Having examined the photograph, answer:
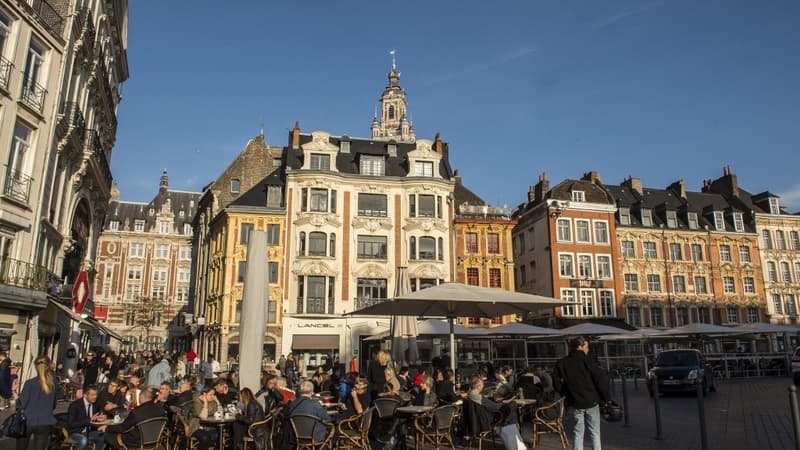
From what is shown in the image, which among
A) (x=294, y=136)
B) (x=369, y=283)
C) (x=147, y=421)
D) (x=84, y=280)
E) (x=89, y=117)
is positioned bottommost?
(x=147, y=421)

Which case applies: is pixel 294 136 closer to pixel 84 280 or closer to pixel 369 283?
pixel 369 283

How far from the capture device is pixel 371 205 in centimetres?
3566

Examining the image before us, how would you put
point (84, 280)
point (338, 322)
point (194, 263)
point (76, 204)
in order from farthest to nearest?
point (194, 263)
point (338, 322)
point (76, 204)
point (84, 280)

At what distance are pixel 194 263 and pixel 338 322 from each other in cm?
2031

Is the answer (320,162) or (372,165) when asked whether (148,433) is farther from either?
(372,165)

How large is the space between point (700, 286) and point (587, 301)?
9.77 metres

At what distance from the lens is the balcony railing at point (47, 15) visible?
18.0 metres

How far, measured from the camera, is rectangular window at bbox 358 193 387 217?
3553 cm

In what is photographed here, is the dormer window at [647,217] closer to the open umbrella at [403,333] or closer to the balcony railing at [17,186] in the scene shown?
the open umbrella at [403,333]

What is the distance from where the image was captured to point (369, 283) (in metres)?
34.6

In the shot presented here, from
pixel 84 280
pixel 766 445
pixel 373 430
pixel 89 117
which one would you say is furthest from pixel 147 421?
pixel 89 117

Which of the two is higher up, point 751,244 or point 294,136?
point 294,136

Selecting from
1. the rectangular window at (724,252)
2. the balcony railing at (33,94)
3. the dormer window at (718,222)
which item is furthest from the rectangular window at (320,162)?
the rectangular window at (724,252)

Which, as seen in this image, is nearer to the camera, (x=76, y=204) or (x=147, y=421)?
(x=147, y=421)
